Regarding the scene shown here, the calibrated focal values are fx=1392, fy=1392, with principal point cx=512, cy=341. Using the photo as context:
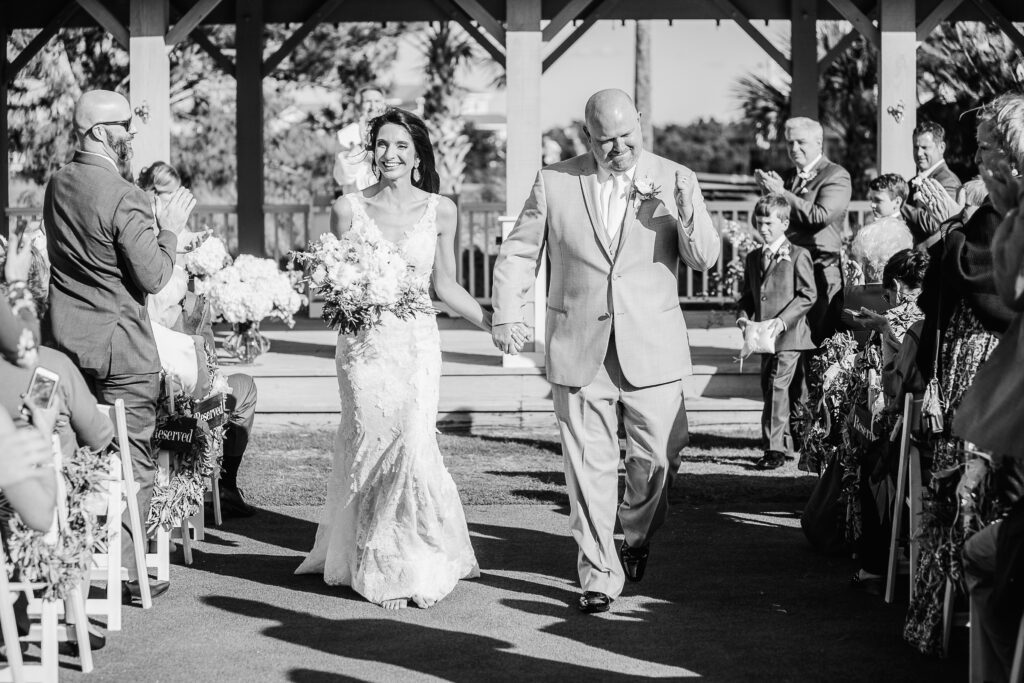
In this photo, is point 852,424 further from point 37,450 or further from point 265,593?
point 37,450

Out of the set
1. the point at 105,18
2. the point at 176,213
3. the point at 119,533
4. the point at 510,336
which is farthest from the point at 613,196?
the point at 105,18

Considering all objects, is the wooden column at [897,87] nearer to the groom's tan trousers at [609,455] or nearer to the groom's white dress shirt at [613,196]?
the groom's white dress shirt at [613,196]

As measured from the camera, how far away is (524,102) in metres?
12.2

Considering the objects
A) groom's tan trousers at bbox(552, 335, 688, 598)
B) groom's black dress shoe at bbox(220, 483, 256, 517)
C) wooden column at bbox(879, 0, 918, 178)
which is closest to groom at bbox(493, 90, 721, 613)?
groom's tan trousers at bbox(552, 335, 688, 598)

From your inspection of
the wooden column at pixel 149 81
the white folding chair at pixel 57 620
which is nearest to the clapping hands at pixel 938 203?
the white folding chair at pixel 57 620

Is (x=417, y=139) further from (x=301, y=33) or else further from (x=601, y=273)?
(x=301, y=33)

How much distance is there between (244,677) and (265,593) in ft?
4.14

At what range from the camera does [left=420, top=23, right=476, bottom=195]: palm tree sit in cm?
2741

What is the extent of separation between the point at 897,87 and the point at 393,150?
7048 millimetres

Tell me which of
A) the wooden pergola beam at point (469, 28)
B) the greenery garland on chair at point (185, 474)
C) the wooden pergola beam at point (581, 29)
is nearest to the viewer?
the greenery garland on chair at point (185, 474)

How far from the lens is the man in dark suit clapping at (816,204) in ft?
31.4

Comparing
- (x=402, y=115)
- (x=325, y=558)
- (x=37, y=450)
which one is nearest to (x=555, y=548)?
(x=325, y=558)

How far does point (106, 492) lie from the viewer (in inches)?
214

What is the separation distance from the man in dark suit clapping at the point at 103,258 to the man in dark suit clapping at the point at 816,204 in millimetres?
4707
